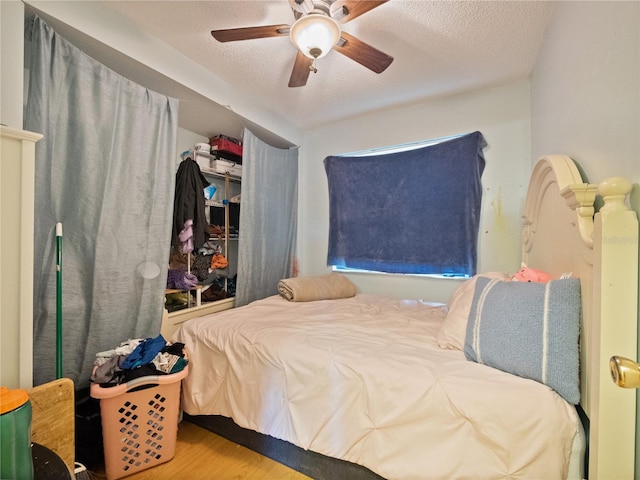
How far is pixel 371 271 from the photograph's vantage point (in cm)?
280

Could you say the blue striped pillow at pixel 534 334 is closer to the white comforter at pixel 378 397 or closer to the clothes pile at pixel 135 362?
the white comforter at pixel 378 397

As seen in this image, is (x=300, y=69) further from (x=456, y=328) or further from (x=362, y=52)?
(x=456, y=328)

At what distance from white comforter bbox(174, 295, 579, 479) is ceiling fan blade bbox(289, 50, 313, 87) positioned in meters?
1.56

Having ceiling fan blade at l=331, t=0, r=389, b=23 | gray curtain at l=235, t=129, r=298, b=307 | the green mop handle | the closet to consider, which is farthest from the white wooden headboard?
gray curtain at l=235, t=129, r=298, b=307

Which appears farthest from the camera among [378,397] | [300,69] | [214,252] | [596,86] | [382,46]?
[214,252]

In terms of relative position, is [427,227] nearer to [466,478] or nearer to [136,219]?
[466,478]

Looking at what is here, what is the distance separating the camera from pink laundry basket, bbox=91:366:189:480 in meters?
1.27

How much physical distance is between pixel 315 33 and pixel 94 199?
4.88 feet

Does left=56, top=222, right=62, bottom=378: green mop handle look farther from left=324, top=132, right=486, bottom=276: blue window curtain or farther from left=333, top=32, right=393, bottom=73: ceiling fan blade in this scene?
left=324, top=132, right=486, bottom=276: blue window curtain

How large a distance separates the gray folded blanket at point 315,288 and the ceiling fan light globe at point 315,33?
166 cm

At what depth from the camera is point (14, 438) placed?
1.93 feet

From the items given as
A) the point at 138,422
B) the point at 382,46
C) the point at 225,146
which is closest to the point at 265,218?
the point at 225,146

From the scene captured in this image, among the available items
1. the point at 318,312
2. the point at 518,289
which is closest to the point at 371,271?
the point at 318,312

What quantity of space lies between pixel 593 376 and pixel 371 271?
210 centimetres
